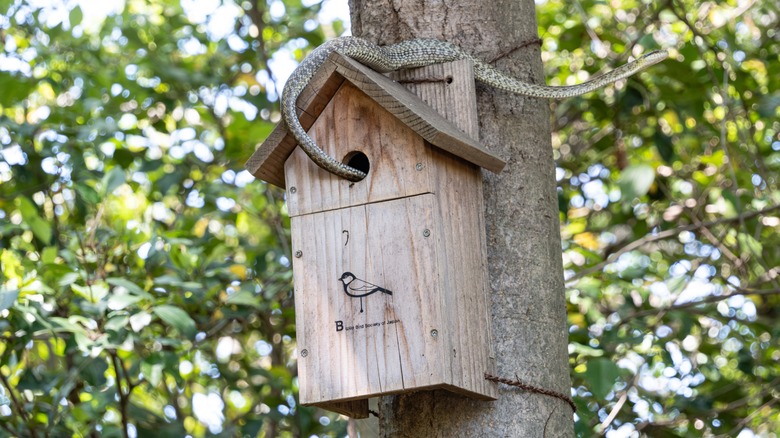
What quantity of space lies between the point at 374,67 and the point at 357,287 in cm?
67

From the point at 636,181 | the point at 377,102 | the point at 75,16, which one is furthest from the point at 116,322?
the point at 636,181

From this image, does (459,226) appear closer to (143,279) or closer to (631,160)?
(143,279)

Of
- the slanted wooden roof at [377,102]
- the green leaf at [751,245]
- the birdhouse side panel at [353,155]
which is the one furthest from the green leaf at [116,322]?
the green leaf at [751,245]

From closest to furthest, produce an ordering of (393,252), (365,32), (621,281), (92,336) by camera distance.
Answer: (393,252) < (365,32) < (92,336) < (621,281)

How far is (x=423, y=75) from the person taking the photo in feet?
9.28

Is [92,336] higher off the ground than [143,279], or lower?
lower

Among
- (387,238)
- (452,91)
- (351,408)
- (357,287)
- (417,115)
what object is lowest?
(351,408)

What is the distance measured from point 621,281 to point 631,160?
1.26 metres

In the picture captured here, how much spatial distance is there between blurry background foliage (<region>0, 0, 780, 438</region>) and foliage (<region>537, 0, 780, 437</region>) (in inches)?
0.8

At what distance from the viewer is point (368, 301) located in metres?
2.55

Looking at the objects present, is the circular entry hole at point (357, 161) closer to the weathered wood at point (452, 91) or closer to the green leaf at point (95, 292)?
the weathered wood at point (452, 91)

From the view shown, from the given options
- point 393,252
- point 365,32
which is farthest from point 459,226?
point 365,32

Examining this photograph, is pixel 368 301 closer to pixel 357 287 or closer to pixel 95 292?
pixel 357 287

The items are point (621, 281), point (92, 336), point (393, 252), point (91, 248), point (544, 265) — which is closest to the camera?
point (393, 252)
